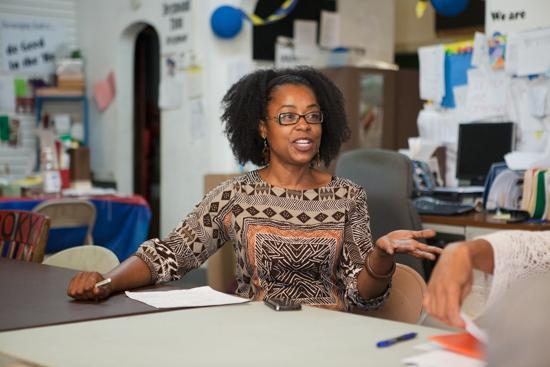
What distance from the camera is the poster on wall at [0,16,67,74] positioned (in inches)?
317

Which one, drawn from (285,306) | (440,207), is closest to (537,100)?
(440,207)

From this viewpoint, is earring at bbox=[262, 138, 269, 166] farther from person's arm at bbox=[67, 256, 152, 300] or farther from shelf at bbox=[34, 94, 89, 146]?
shelf at bbox=[34, 94, 89, 146]

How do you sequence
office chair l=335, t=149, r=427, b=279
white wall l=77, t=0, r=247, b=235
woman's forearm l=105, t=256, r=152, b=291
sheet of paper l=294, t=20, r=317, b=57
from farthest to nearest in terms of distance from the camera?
sheet of paper l=294, t=20, r=317, b=57 → white wall l=77, t=0, r=247, b=235 → office chair l=335, t=149, r=427, b=279 → woman's forearm l=105, t=256, r=152, b=291

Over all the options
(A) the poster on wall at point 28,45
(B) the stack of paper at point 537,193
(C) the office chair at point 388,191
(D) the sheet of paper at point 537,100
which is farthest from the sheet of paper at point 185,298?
(A) the poster on wall at point 28,45

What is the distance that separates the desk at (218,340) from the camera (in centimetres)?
158

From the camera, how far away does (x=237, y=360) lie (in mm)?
1570

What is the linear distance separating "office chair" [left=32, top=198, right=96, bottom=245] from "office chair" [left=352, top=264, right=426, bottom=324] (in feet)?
10.5

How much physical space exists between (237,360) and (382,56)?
700 centimetres

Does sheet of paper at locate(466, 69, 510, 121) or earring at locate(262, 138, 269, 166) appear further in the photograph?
sheet of paper at locate(466, 69, 510, 121)

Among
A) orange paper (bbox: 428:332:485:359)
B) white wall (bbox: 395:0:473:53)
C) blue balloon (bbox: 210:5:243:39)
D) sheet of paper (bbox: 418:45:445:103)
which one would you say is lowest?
orange paper (bbox: 428:332:485:359)

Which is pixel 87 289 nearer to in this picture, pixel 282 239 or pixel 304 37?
pixel 282 239

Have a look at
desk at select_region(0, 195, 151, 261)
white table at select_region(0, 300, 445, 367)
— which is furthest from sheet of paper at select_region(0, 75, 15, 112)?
white table at select_region(0, 300, 445, 367)

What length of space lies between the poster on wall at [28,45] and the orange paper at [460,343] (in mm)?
7197

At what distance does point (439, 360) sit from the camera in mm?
1487
